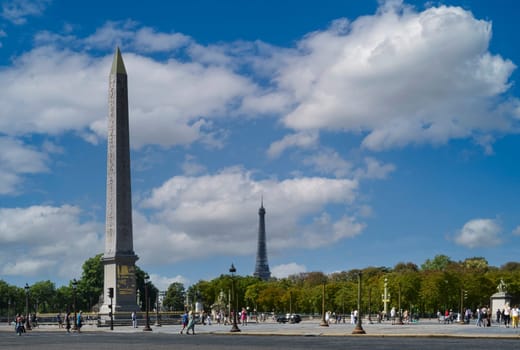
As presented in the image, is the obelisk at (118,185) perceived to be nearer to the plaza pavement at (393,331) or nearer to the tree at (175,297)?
the plaza pavement at (393,331)

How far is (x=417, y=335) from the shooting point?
38219mm

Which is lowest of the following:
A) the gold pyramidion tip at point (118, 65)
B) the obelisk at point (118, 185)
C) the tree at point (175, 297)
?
the tree at point (175, 297)

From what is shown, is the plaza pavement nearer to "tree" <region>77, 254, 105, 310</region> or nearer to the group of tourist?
the group of tourist

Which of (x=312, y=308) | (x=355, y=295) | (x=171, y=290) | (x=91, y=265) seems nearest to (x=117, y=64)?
(x=91, y=265)

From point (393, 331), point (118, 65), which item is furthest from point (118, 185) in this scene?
point (393, 331)

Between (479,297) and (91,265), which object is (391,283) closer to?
(479,297)

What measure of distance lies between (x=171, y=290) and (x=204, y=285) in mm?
10066

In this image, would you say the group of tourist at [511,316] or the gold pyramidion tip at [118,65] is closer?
the group of tourist at [511,316]

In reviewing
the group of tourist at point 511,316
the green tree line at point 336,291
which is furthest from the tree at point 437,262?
the group of tourist at point 511,316

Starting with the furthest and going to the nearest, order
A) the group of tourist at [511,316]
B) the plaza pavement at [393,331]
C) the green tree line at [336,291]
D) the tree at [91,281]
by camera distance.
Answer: the tree at [91,281] < the green tree line at [336,291] < the group of tourist at [511,316] < the plaza pavement at [393,331]

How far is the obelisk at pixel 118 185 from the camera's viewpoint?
68312mm

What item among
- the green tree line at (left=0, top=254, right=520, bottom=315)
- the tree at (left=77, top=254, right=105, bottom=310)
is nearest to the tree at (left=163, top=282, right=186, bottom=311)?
the green tree line at (left=0, top=254, right=520, bottom=315)

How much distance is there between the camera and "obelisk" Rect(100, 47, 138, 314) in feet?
224

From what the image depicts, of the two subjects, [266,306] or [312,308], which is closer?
[312,308]
